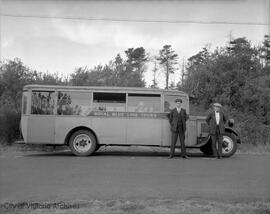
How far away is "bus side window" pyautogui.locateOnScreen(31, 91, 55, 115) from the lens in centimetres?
1501

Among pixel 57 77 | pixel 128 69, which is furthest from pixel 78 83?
pixel 128 69

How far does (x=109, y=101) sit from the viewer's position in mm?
15008

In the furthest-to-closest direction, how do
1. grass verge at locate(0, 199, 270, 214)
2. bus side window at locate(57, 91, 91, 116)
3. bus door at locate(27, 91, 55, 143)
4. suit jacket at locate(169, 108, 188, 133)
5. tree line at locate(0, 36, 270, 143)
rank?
tree line at locate(0, 36, 270, 143), bus side window at locate(57, 91, 91, 116), bus door at locate(27, 91, 55, 143), suit jacket at locate(169, 108, 188, 133), grass verge at locate(0, 199, 270, 214)

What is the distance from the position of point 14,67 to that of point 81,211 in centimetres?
2734

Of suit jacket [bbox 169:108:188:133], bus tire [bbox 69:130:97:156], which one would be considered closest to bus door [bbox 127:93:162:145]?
suit jacket [bbox 169:108:188:133]

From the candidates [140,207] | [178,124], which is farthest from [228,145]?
[140,207]

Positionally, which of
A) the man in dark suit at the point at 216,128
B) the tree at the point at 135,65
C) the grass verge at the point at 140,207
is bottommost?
the grass verge at the point at 140,207

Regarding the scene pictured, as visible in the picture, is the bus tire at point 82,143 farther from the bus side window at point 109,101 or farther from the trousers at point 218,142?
the trousers at point 218,142

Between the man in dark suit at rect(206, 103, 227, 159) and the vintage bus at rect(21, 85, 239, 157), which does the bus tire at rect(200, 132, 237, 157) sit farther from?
the man in dark suit at rect(206, 103, 227, 159)

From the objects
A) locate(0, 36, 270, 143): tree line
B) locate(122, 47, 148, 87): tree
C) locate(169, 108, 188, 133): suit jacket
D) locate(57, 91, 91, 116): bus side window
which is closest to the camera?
locate(169, 108, 188, 133): suit jacket

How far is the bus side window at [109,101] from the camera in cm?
1495

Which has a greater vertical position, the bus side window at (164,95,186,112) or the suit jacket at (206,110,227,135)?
the bus side window at (164,95,186,112)

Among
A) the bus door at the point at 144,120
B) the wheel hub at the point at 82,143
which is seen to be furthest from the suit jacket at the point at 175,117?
the wheel hub at the point at 82,143

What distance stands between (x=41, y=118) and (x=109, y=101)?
7.17 feet
